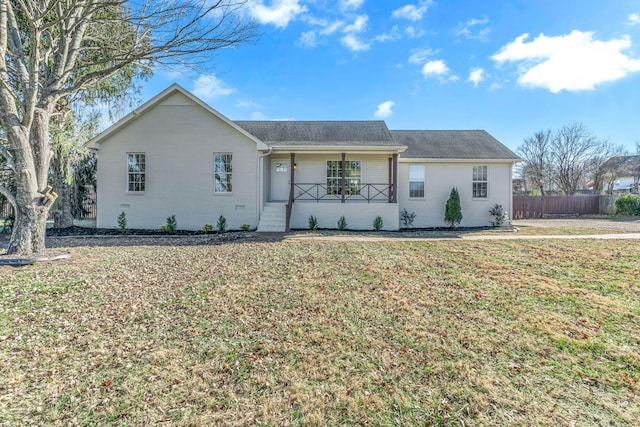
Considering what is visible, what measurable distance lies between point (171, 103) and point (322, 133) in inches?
261

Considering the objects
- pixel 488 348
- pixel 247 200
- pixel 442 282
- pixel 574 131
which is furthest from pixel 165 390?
pixel 574 131

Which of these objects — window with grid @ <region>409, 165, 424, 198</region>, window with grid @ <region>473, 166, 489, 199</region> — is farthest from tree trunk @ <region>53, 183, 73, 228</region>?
window with grid @ <region>473, 166, 489, 199</region>

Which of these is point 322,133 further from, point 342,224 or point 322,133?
point 342,224

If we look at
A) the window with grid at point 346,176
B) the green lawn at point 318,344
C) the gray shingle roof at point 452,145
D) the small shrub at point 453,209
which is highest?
the gray shingle roof at point 452,145

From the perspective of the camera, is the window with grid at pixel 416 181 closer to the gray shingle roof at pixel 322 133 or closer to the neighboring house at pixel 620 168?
the gray shingle roof at pixel 322 133

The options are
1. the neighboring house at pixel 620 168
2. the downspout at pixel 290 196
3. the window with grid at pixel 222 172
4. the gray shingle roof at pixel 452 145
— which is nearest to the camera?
the downspout at pixel 290 196

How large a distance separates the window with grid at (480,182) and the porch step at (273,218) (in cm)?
906

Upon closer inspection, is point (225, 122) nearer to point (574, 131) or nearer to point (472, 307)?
point (472, 307)

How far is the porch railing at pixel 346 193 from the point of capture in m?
13.2

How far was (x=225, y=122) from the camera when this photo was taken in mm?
11766

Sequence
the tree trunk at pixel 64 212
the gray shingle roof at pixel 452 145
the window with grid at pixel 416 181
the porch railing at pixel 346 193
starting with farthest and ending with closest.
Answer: the window with grid at pixel 416 181 → the gray shingle roof at pixel 452 145 → the porch railing at pixel 346 193 → the tree trunk at pixel 64 212

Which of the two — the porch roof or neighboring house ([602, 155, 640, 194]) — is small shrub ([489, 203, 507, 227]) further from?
neighboring house ([602, 155, 640, 194])

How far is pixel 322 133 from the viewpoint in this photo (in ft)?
46.4

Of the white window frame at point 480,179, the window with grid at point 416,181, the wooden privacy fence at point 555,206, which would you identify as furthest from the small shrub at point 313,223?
the wooden privacy fence at point 555,206
